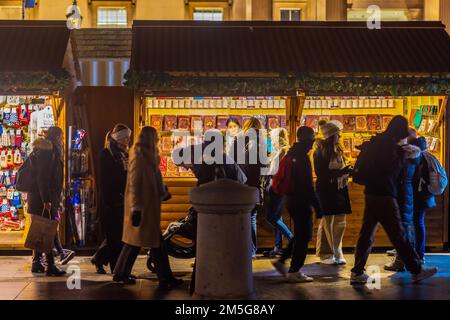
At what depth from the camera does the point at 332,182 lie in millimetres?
10617

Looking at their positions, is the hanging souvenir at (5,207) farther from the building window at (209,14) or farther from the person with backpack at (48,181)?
the building window at (209,14)

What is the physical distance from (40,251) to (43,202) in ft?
2.07

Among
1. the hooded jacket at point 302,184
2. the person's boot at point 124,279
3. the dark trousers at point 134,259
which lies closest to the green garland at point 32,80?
the dark trousers at point 134,259

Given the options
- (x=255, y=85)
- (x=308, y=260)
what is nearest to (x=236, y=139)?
(x=255, y=85)

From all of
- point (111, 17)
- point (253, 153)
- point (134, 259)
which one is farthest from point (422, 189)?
point (111, 17)

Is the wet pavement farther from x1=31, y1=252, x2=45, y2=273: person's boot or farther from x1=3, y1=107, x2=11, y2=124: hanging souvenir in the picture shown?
x1=3, y1=107, x2=11, y2=124: hanging souvenir

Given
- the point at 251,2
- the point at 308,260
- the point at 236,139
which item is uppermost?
the point at 251,2

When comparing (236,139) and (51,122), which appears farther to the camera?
(51,122)

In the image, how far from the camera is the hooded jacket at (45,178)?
9.69 meters

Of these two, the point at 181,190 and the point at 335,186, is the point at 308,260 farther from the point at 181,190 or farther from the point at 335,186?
the point at 181,190

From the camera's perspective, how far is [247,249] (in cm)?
829

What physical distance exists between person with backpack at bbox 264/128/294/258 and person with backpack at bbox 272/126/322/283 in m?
1.29

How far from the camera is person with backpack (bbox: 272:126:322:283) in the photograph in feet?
30.7

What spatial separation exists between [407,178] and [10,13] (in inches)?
422
